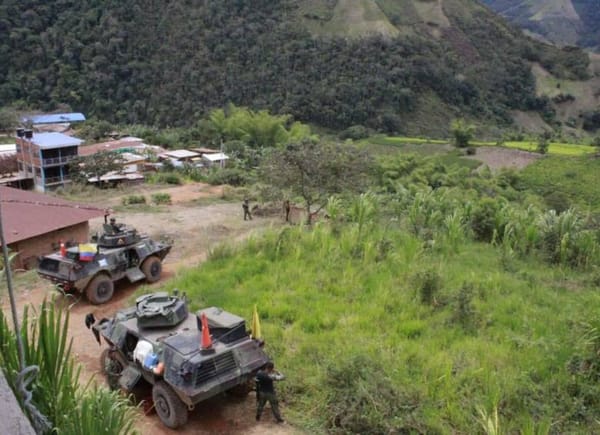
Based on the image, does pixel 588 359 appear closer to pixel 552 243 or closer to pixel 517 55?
pixel 552 243

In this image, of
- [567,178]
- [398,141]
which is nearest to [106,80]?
[398,141]

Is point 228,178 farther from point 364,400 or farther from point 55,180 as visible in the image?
point 364,400

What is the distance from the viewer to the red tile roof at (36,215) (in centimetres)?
1195

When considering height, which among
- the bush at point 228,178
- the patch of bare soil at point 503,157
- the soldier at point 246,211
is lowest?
the patch of bare soil at point 503,157

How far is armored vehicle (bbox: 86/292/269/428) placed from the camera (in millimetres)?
5262

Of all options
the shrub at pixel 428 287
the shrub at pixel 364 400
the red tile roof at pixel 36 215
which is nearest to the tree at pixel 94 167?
the red tile roof at pixel 36 215

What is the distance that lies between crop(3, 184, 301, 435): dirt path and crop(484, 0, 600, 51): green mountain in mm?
127537

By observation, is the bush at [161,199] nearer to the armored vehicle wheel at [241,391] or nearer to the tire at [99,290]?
the tire at [99,290]

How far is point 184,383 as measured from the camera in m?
5.19

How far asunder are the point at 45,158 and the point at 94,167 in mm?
2931

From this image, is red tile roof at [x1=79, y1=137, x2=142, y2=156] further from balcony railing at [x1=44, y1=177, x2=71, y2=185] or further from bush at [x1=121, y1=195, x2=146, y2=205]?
bush at [x1=121, y1=195, x2=146, y2=205]

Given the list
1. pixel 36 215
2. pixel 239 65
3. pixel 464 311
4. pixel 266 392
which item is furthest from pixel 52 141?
pixel 239 65

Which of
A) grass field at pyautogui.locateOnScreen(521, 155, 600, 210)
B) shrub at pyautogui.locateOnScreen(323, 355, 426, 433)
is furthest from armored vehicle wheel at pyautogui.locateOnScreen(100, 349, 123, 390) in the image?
grass field at pyautogui.locateOnScreen(521, 155, 600, 210)

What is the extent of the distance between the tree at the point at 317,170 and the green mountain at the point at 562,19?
414 feet
